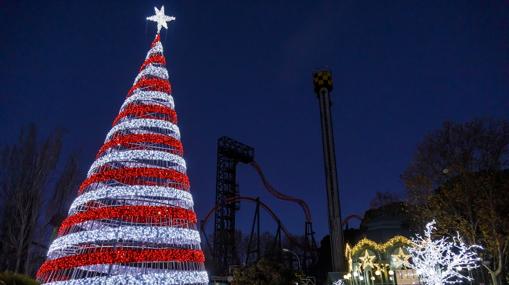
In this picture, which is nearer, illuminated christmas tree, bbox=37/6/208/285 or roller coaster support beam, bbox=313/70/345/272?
illuminated christmas tree, bbox=37/6/208/285

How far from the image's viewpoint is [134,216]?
12.8 metres

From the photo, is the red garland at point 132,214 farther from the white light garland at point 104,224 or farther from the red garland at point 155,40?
the red garland at point 155,40

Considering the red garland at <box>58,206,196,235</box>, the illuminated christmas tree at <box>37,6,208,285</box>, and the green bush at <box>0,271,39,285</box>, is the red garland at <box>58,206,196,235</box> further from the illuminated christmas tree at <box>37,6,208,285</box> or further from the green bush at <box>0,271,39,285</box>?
the green bush at <box>0,271,39,285</box>

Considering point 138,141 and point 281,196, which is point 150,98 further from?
point 281,196

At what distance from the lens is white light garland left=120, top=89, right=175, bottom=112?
49.5 feet

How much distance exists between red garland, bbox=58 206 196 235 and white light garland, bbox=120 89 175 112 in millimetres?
4678

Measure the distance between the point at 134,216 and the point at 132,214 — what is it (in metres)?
0.45

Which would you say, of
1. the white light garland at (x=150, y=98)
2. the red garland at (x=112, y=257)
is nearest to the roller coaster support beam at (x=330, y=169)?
the white light garland at (x=150, y=98)

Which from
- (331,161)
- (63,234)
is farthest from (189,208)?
(331,161)

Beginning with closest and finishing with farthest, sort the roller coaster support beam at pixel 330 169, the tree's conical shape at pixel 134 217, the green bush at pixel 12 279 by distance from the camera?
the green bush at pixel 12 279
the tree's conical shape at pixel 134 217
the roller coaster support beam at pixel 330 169

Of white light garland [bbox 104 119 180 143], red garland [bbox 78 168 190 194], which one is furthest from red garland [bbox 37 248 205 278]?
white light garland [bbox 104 119 180 143]

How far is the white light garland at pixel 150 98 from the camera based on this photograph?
49.5ft

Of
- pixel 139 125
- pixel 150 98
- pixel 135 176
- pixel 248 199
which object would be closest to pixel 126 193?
pixel 135 176

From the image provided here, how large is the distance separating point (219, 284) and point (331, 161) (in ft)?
47.9
